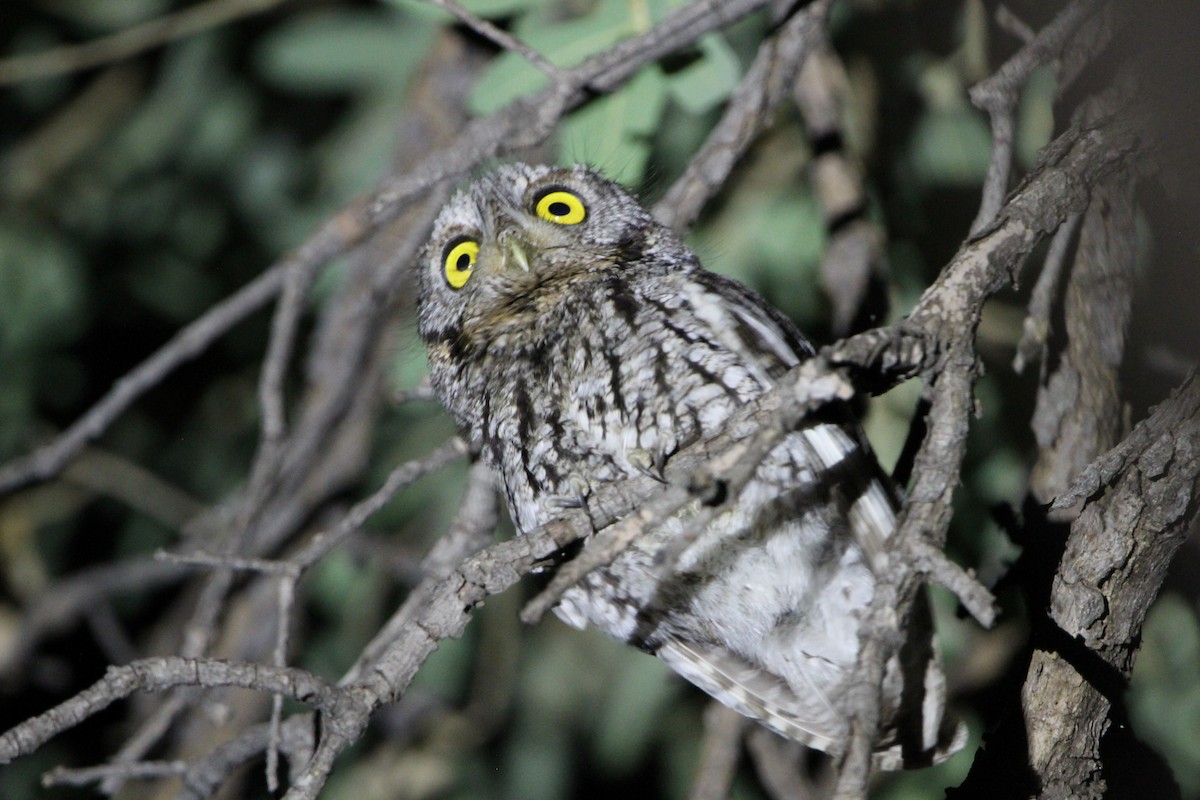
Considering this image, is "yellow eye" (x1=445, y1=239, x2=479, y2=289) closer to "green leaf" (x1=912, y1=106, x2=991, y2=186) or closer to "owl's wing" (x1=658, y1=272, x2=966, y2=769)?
"owl's wing" (x1=658, y1=272, x2=966, y2=769)

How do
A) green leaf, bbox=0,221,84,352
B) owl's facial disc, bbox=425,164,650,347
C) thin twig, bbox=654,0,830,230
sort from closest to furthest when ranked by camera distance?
1. owl's facial disc, bbox=425,164,650,347
2. thin twig, bbox=654,0,830,230
3. green leaf, bbox=0,221,84,352

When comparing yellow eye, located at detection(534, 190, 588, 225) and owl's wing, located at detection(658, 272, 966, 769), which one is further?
yellow eye, located at detection(534, 190, 588, 225)

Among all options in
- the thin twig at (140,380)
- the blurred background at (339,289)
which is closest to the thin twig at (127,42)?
the blurred background at (339,289)

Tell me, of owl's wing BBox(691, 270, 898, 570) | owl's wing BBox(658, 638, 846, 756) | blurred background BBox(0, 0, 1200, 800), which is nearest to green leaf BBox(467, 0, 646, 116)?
blurred background BBox(0, 0, 1200, 800)

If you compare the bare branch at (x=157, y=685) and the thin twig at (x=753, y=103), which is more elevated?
the thin twig at (x=753, y=103)

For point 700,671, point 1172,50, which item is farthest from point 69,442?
point 1172,50

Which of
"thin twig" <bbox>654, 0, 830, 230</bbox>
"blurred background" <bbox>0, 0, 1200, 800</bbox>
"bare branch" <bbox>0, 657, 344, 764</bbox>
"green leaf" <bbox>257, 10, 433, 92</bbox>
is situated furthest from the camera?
"green leaf" <bbox>257, 10, 433, 92</bbox>

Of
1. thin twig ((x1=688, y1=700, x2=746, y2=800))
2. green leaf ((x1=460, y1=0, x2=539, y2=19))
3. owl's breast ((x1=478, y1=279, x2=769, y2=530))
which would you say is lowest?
thin twig ((x1=688, y1=700, x2=746, y2=800))

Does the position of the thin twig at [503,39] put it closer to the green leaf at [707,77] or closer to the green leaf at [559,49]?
the green leaf at [559,49]
